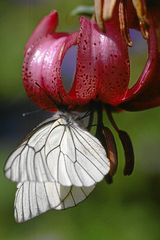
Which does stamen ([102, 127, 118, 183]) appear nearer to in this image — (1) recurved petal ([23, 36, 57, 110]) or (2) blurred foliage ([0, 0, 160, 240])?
(1) recurved petal ([23, 36, 57, 110])

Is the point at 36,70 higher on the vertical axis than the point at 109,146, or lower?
higher

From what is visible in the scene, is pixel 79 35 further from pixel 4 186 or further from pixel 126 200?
pixel 4 186

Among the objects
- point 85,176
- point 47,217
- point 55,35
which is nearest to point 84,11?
point 55,35

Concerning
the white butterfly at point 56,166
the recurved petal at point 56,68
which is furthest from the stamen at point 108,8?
the white butterfly at point 56,166

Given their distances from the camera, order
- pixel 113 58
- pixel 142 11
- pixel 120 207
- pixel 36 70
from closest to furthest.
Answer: pixel 142 11 < pixel 113 58 < pixel 36 70 < pixel 120 207

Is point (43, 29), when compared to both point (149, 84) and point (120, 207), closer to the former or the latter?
point (149, 84)

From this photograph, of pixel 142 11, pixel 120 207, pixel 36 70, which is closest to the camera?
pixel 142 11

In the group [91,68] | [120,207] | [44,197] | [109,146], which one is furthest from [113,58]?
[120,207]

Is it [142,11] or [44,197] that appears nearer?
[142,11]
